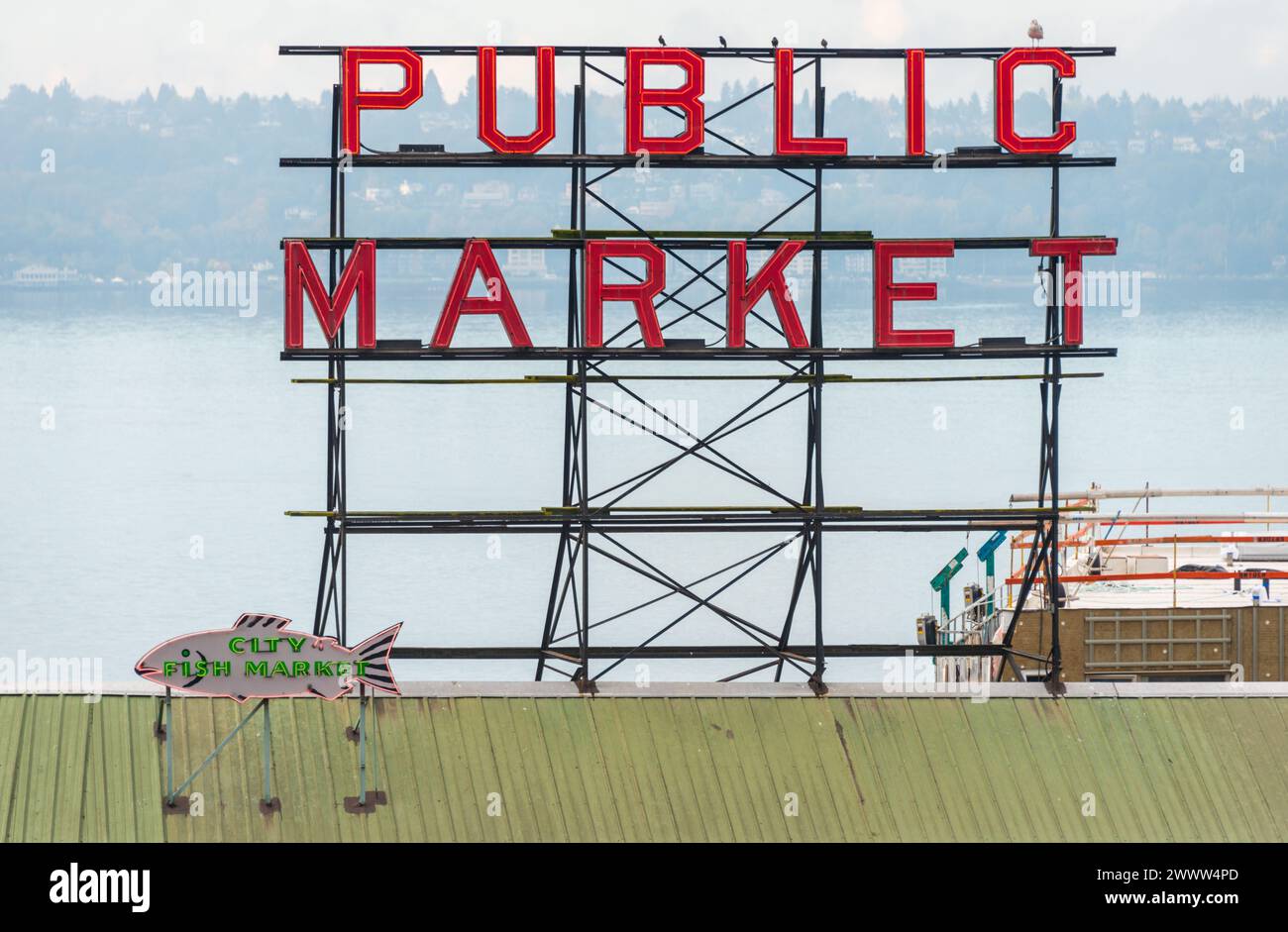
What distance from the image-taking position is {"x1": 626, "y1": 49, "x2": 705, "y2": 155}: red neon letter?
44.6 metres

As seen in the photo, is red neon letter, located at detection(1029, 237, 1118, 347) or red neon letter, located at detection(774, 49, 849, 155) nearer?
red neon letter, located at detection(1029, 237, 1118, 347)

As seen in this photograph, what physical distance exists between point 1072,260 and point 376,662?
54.4 ft

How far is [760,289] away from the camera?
44.3 m

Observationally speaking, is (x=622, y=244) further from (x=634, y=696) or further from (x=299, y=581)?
(x=299, y=581)

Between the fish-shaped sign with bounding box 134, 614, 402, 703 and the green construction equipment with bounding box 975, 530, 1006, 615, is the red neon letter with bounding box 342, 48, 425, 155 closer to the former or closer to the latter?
the fish-shaped sign with bounding box 134, 614, 402, 703

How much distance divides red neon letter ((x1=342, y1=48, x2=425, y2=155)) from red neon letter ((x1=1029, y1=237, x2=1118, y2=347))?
13172mm

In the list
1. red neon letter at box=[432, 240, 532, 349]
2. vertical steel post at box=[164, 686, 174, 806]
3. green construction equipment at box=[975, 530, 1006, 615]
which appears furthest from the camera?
green construction equipment at box=[975, 530, 1006, 615]

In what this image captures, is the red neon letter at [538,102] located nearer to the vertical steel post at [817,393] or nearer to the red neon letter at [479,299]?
the red neon letter at [479,299]

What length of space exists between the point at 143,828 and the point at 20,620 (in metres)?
86.2

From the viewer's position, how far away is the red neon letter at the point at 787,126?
4481 centimetres

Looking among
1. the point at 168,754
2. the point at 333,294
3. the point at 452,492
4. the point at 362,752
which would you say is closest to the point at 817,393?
the point at 333,294

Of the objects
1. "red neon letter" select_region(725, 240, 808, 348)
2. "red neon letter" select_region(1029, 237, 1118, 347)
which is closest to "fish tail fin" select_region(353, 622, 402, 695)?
"red neon letter" select_region(725, 240, 808, 348)

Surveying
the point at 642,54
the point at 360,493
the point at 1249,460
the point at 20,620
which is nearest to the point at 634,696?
the point at 642,54

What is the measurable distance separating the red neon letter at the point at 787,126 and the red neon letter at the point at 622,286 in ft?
11.3
